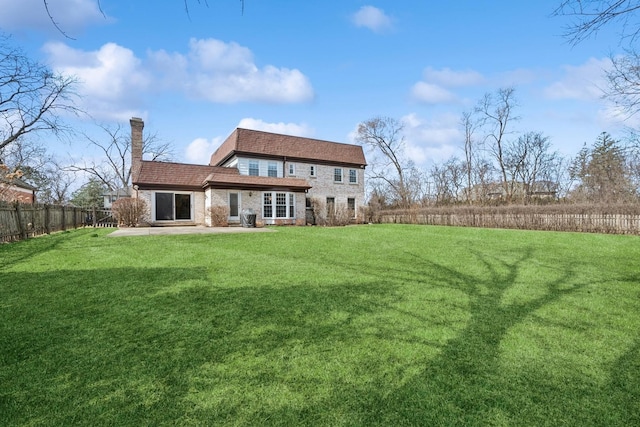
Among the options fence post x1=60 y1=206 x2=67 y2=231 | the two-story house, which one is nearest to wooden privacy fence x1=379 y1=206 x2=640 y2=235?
the two-story house

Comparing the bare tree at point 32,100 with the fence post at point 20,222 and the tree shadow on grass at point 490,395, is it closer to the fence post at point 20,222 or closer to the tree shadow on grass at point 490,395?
the fence post at point 20,222

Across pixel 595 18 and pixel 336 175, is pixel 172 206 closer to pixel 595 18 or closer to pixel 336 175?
pixel 336 175

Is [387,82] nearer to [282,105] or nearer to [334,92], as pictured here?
[334,92]

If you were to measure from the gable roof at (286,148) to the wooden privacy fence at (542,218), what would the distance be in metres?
8.97

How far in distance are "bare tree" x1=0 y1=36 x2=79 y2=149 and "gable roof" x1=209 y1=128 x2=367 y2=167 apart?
10.0 m

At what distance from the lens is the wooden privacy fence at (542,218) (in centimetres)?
1234

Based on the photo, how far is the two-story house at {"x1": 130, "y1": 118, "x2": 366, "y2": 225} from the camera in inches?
733

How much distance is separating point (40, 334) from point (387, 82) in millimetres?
16833

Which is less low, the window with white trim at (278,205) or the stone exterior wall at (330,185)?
the stone exterior wall at (330,185)

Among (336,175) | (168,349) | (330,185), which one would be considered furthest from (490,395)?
(336,175)

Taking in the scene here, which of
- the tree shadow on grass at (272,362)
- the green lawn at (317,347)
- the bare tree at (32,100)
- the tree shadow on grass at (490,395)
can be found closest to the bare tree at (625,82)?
the green lawn at (317,347)

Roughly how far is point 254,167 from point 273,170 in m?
1.55

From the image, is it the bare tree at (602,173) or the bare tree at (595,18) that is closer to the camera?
the bare tree at (595,18)

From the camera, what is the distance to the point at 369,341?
297cm
